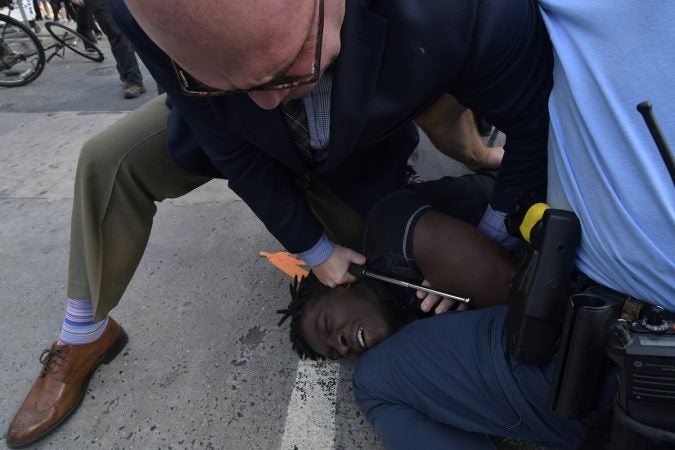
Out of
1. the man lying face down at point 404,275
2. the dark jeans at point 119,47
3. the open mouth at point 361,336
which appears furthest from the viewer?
the dark jeans at point 119,47

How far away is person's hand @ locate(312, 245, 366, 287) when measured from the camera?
1.66 m

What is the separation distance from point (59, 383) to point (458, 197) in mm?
1523

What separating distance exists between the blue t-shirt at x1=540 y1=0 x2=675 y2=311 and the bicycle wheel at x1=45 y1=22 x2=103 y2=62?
642 centimetres

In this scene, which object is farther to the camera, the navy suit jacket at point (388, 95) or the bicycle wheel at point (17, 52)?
the bicycle wheel at point (17, 52)

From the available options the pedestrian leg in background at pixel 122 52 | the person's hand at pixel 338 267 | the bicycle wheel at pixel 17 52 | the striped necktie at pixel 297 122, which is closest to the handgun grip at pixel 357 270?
the person's hand at pixel 338 267

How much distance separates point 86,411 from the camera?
1.65 m

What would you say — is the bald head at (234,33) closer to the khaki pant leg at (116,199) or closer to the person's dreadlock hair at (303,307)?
Result: the khaki pant leg at (116,199)

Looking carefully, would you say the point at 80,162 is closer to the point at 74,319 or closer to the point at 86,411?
the point at 74,319

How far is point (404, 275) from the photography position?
1.55 meters

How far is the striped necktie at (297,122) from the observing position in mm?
1246

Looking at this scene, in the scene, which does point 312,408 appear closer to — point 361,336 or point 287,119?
point 361,336

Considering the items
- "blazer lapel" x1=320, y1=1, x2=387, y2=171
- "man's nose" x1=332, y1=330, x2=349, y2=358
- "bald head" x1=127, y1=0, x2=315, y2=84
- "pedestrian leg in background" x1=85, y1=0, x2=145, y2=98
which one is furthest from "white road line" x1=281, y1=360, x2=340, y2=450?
"pedestrian leg in background" x1=85, y1=0, x2=145, y2=98

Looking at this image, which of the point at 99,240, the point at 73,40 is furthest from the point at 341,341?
the point at 73,40

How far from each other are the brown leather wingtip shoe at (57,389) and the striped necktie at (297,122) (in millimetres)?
1046
